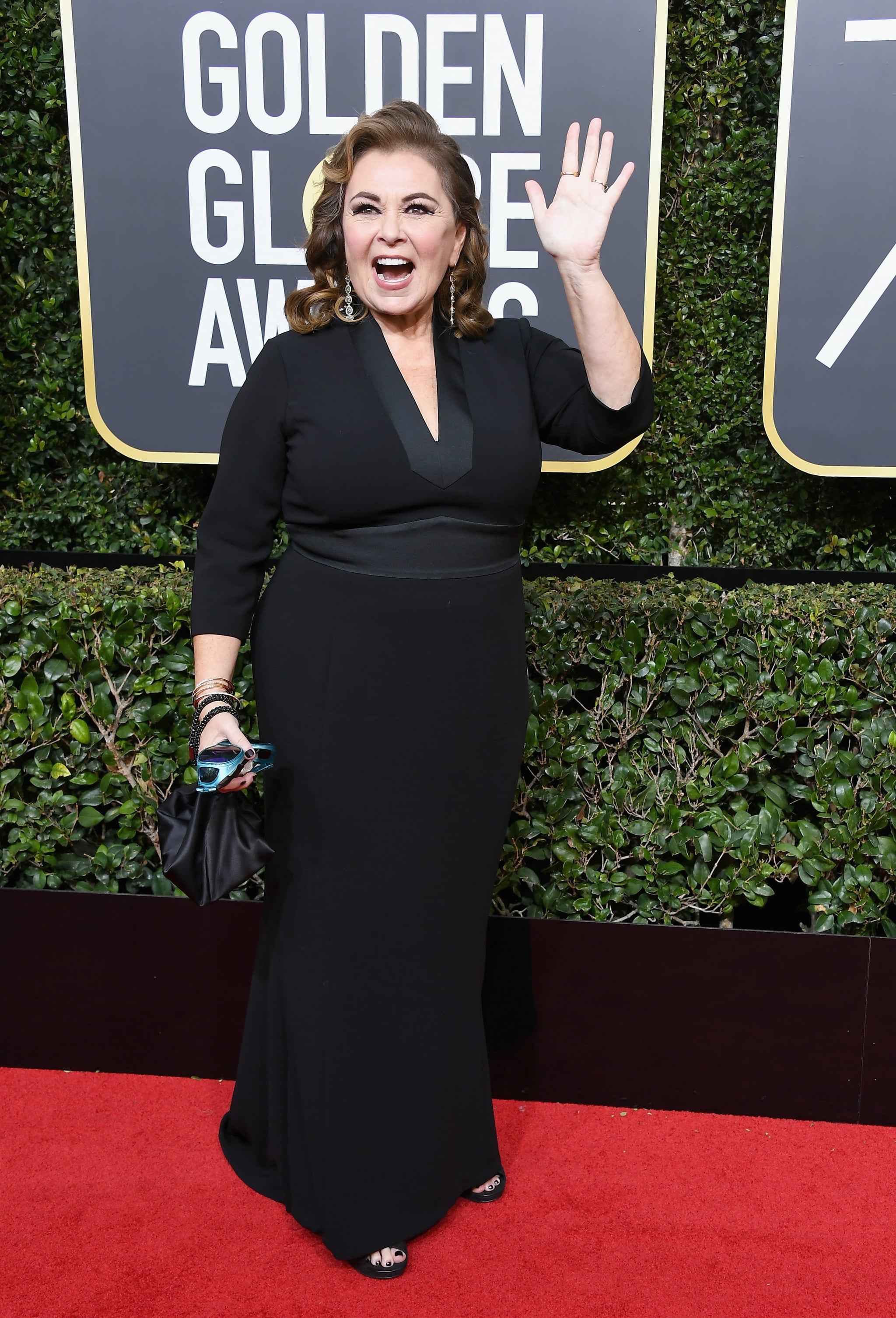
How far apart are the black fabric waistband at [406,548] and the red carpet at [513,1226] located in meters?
1.10

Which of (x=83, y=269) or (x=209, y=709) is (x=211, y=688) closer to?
(x=209, y=709)

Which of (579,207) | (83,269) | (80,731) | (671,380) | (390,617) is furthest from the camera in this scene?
(671,380)

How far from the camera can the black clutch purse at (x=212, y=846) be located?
1.96 metres

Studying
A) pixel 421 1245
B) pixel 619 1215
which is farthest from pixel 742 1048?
pixel 421 1245

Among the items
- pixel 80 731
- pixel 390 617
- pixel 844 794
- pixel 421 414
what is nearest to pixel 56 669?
pixel 80 731

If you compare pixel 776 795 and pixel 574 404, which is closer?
pixel 574 404

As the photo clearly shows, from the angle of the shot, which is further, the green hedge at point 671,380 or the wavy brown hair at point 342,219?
the green hedge at point 671,380

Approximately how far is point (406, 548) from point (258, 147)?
217 cm

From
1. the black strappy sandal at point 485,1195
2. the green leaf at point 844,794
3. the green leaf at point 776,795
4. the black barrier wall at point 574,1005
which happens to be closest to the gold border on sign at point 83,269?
the black barrier wall at point 574,1005

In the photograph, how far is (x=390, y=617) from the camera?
77.2 inches

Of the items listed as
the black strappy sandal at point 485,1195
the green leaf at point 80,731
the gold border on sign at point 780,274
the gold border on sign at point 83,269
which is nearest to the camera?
the black strappy sandal at point 485,1195

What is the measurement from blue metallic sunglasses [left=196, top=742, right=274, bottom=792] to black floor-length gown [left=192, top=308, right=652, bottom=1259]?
13 cm

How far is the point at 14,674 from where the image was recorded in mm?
2760

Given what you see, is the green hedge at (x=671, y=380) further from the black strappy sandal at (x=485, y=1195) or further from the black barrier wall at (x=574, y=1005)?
the black strappy sandal at (x=485, y=1195)
